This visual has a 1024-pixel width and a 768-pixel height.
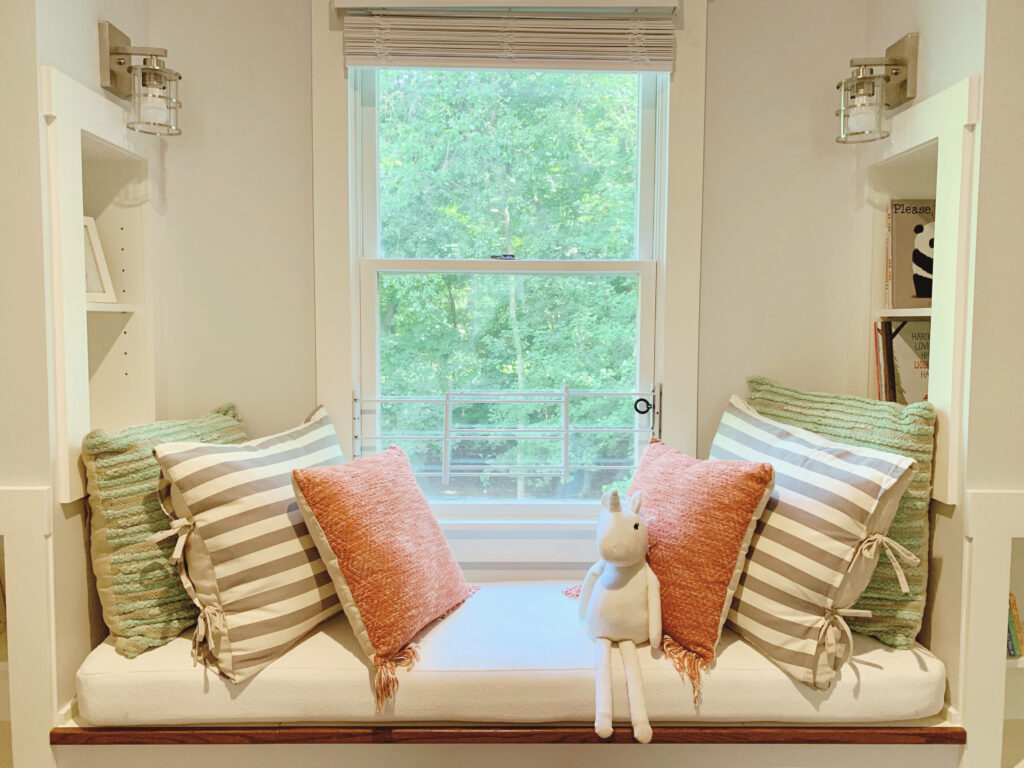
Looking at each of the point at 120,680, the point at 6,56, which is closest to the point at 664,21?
the point at 6,56

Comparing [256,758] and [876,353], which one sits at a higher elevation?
[876,353]

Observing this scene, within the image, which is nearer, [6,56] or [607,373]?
[6,56]

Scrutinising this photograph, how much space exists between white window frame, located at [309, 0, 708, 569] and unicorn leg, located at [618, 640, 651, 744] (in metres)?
0.50

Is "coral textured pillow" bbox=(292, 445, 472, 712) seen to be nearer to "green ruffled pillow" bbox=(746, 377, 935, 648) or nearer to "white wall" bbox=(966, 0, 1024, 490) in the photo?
"green ruffled pillow" bbox=(746, 377, 935, 648)

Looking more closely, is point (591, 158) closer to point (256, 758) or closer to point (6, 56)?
point (6, 56)

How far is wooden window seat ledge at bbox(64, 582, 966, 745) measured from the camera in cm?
150

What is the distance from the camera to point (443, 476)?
6.71 feet

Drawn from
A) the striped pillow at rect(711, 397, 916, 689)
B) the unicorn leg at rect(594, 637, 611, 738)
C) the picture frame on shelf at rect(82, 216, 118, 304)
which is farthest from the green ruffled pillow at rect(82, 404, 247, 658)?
the striped pillow at rect(711, 397, 916, 689)

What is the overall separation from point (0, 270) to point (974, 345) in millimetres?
2025

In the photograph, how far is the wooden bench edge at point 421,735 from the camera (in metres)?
1.51

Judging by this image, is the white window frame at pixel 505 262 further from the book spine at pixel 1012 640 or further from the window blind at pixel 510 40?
the book spine at pixel 1012 640

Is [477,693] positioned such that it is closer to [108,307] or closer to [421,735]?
[421,735]

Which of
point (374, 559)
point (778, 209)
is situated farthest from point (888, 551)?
point (374, 559)

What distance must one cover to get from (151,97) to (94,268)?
17.6 inches
